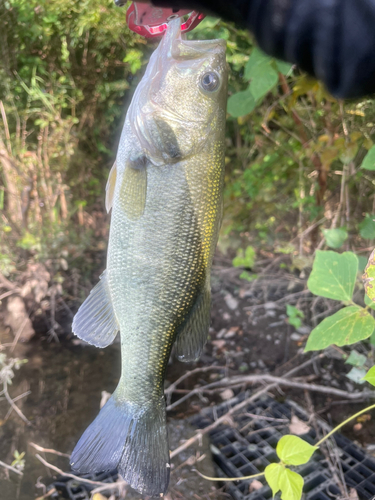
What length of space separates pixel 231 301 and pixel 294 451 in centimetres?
247

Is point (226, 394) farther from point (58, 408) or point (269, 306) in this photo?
point (58, 408)

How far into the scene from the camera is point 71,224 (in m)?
4.00

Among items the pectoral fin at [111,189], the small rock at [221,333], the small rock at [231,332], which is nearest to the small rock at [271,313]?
the small rock at [231,332]

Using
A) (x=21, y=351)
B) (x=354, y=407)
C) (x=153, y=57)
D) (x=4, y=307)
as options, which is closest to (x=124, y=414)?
(x=153, y=57)

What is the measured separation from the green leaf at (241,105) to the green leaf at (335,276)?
0.84 metres

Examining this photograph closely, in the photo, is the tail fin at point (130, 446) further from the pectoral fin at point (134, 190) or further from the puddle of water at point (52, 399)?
the puddle of water at point (52, 399)

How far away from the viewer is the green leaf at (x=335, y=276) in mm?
1287

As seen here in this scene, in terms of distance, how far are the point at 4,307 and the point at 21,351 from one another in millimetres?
514

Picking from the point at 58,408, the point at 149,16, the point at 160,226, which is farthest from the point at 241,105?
the point at 58,408

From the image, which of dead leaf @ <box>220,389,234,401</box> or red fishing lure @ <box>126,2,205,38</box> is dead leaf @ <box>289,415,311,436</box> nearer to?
dead leaf @ <box>220,389,234,401</box>

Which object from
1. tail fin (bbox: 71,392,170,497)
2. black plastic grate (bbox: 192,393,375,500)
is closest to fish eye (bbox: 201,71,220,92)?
tail fin (bbox: 71,392,170,497)

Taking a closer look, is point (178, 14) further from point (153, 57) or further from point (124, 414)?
point (124, 414)

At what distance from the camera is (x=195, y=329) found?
1.10 meters

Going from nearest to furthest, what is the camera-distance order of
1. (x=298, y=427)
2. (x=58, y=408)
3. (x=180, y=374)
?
(x=298, y=427) < (x=58, y=408) < (x=180, y=374)
